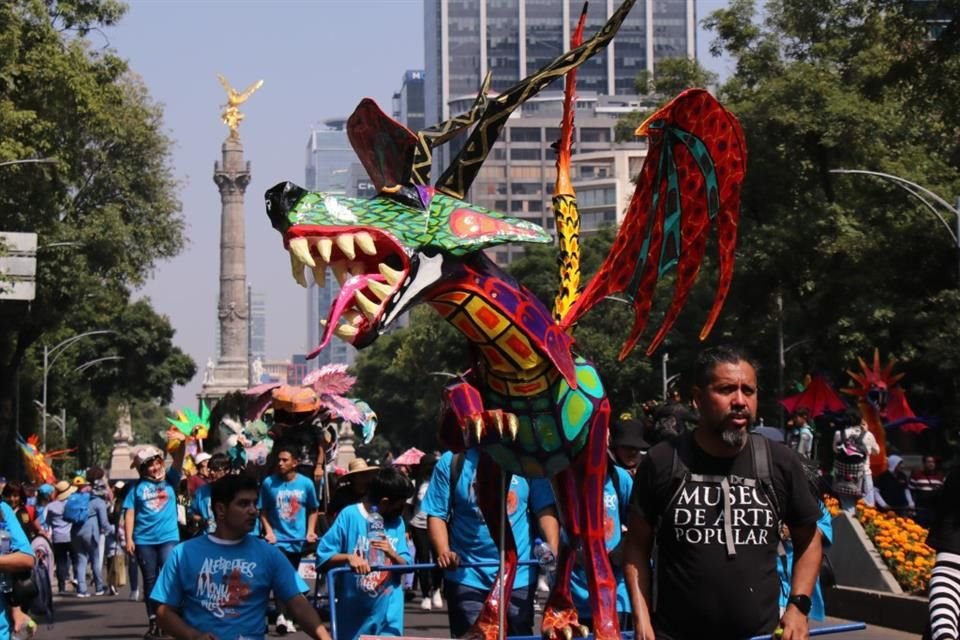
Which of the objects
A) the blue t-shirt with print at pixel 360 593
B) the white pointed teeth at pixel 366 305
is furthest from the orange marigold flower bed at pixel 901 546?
the white pointed teeth at pixel 366 305

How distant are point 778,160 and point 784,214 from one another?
1.21m

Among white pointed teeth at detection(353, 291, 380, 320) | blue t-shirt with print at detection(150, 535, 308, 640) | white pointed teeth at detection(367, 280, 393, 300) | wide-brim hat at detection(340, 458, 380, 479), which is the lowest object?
blue t-shirt with print at detection(150, 535, 308, 640)

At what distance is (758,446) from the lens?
6461 millimetres

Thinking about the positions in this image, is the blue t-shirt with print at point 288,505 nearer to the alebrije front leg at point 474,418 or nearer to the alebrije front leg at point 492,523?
the alebrije front leg at point 492,523

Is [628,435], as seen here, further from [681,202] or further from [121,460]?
[121,460]

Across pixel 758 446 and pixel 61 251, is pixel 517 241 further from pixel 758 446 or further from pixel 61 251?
pixel 61 251

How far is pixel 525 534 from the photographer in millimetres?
10938

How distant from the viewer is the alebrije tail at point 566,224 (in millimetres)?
10008

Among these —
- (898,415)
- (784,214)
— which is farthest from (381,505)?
(784,214)

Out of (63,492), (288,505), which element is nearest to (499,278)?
(288,505)

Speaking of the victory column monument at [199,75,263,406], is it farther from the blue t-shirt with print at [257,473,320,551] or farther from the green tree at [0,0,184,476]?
the blue t-shirt with print at [257,473,320,551]

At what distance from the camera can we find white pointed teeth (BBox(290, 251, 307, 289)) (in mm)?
8773

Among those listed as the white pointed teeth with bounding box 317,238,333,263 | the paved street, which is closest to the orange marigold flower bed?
the paved street

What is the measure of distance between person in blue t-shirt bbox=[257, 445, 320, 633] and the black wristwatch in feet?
26.0
